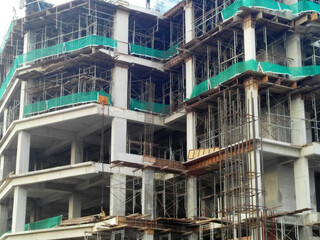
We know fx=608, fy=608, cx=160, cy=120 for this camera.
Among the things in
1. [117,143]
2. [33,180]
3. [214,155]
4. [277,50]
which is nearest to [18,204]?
[33,180]

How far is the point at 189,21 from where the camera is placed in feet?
153

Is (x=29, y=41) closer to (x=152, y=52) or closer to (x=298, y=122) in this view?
(x=152, y=52)

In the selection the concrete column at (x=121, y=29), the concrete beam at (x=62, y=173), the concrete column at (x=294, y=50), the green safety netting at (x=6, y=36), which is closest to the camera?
the concrete column at (x=294, y=50)

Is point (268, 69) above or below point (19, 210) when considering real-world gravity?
above

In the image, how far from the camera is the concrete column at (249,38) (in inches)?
1551

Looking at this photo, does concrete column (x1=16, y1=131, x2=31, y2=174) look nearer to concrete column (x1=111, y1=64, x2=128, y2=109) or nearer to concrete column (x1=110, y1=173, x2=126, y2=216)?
concrete column (x1=111, y1=64, x2=128, y2=109)

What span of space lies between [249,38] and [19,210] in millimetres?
20676

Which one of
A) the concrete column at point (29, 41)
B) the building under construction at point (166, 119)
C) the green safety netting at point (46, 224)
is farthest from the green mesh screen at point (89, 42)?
the green safety netting at point (46, 224)

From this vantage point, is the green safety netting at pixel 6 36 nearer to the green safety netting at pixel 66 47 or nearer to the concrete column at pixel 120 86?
the green safety netting at pixel 66 47

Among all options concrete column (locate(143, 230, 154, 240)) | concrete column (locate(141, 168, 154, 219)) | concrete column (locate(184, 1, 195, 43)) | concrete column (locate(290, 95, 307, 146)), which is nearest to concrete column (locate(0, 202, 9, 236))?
concrete column (locate(141, 168, 154, 219))

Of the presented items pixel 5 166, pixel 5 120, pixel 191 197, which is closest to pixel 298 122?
pixel 191 197

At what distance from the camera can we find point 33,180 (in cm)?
4469

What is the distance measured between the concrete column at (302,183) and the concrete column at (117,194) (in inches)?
460

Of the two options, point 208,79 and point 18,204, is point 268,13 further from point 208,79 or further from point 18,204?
point 18,204
